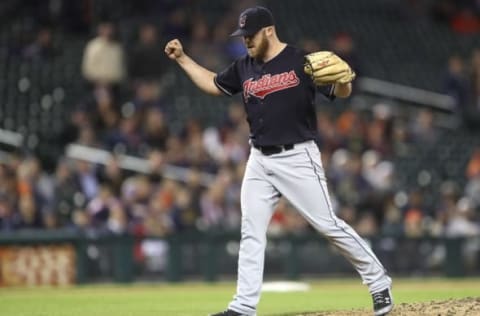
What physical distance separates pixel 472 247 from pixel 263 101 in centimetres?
828

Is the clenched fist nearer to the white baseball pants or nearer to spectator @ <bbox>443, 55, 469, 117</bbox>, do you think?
the white baseball pants

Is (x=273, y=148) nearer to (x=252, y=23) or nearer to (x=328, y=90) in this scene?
(x=328, y=90)

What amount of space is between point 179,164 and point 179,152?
0.16 metres

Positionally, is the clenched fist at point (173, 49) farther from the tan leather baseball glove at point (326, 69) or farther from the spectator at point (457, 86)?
the spectator at point (457, 86)

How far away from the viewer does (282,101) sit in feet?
24.6

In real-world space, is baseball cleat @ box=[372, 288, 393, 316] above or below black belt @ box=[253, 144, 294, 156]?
below

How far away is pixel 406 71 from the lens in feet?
64.2

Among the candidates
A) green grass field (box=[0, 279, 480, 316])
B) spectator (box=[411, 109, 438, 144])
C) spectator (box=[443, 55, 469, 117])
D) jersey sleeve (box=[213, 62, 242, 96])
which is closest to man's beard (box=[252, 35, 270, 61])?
jersey sleeve (box=[213, 62, 242, 96])

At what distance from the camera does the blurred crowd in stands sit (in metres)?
14.2

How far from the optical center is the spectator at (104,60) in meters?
15.8

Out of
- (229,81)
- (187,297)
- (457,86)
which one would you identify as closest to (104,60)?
(187,297)

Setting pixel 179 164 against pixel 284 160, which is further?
pixel 179 164

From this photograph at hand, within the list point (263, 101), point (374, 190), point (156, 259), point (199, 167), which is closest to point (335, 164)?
point (374, 190)

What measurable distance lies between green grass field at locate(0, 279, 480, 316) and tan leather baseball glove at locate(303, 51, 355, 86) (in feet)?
7.20
